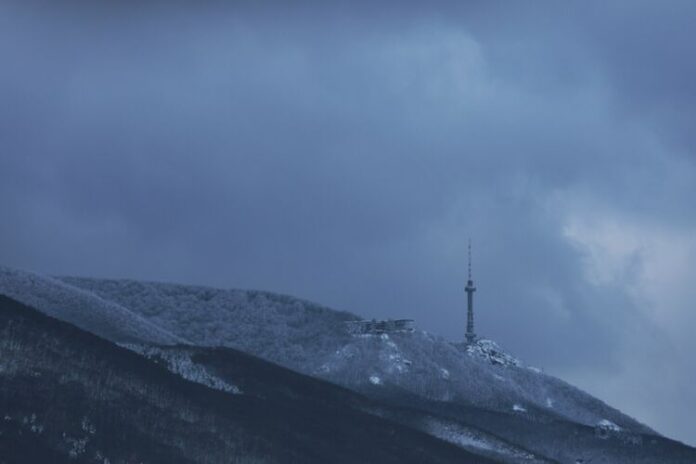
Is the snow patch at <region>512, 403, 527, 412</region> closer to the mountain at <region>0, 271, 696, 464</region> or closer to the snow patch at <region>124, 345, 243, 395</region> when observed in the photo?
the mountain at <region>0, 271, 696, 464</region>

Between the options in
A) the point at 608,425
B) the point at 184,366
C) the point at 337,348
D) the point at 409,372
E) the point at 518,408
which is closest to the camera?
the point at 184,366

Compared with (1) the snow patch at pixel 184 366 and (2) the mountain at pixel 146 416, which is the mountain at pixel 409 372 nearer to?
(1) the snow patch at pixel 184 366

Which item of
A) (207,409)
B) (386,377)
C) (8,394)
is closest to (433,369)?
(386,377)

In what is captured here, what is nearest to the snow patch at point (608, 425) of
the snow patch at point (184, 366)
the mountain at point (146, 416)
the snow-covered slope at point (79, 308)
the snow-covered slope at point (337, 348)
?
the snow-covered slope at point (337, 348)

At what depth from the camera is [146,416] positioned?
109 metres

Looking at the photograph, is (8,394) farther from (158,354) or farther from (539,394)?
(539,394)

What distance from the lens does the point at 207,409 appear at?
115875 mm

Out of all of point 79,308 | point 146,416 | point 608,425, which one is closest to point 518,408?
point 608,425

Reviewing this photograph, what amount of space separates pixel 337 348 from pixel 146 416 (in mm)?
68931

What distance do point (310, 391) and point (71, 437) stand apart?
38748 millimetres

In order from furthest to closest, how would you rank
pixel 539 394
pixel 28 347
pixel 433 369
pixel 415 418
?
1. pixel 539 394
2. pixel 433 369
3. pixel 415 418
4. pixel 28 347

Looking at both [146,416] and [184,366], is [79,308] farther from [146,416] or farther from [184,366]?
[146,416]

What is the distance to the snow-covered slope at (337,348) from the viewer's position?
171250mm

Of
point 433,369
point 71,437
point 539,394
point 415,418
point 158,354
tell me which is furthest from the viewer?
point 539,394
